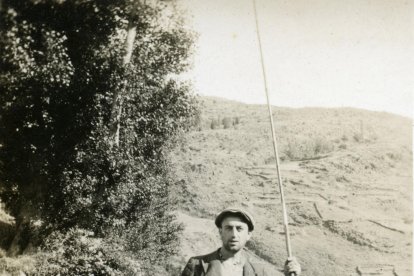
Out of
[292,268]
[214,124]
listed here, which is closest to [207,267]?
[292,268]

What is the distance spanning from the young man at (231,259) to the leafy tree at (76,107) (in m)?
5.26

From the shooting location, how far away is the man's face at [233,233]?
370 cm

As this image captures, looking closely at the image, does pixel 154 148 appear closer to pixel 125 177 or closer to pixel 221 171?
pixel 125 177

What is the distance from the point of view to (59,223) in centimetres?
850

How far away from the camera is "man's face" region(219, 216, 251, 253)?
12.1 feet

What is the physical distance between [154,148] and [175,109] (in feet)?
A: 3.71

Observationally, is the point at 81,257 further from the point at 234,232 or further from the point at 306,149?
the point at 306,149

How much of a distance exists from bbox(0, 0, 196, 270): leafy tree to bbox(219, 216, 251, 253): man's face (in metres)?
5.25

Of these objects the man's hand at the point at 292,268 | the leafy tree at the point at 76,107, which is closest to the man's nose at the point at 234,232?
the man's hand at the point at 292,268

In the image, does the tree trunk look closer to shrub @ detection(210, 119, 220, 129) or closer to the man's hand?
the man's hand

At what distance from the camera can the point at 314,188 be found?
17.8 meters

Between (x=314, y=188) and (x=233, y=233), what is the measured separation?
48.5 feet

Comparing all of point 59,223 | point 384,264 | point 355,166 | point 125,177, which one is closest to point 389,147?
point 355,166

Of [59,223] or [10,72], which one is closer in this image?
[10,72]
